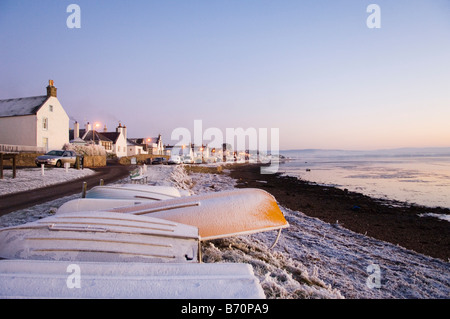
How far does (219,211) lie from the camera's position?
15.7 ft

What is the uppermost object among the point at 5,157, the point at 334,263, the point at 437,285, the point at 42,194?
the point at 5,157

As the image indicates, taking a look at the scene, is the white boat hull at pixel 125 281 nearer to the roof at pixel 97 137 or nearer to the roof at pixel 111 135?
the roof at pixel 97 137

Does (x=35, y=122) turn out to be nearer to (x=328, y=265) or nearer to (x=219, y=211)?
(x=219, y=211)

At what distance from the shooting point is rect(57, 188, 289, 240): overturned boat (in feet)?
15.0

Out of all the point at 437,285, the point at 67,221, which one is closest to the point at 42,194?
the point at 67,221

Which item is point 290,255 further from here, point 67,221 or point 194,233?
point 67,221

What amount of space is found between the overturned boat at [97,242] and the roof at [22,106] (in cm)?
3476

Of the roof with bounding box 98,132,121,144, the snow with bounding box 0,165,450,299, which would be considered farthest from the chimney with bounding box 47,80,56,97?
the snow with bounding box 0,165,450,299

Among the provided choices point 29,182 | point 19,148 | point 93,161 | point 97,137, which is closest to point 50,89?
point 19,148

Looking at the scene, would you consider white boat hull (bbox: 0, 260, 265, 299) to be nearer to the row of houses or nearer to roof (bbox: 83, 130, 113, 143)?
the row of houses

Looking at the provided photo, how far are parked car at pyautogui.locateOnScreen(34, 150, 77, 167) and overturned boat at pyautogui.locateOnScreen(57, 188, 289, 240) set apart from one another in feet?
63.9
